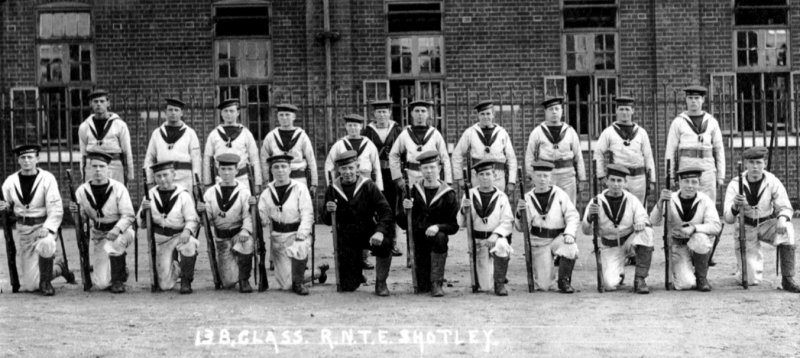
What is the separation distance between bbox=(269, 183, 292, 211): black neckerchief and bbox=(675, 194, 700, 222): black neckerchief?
3.78 m

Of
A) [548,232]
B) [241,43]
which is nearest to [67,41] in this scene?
[241,43]

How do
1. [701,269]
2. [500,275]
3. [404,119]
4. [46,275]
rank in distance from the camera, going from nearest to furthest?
[500,275] → [701,269] → [46,275] → [404,119]

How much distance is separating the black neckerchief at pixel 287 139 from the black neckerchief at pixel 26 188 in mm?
2657

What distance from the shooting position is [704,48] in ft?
57.6

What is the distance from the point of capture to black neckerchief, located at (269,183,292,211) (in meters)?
10.7

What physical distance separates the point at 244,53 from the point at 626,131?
7628mm

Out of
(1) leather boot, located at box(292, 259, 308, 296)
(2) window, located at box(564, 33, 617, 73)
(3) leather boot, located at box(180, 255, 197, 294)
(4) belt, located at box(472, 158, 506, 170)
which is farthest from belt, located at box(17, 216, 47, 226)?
(2) window, located at box(564, 33, 617, 73)

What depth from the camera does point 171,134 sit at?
12289mm

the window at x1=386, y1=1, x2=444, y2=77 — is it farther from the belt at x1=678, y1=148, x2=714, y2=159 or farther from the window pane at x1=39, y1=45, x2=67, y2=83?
the belt at x1=678, y1=148, x2=714, y2=159

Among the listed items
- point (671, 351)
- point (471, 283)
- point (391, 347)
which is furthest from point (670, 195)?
point (391, 347)

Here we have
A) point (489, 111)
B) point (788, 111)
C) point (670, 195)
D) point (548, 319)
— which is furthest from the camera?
point (788, 111)

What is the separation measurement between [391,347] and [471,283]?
2702 millimetres

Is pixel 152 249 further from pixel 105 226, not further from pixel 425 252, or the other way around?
pixel 425 252

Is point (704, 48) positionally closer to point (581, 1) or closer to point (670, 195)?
point (581, 1)
